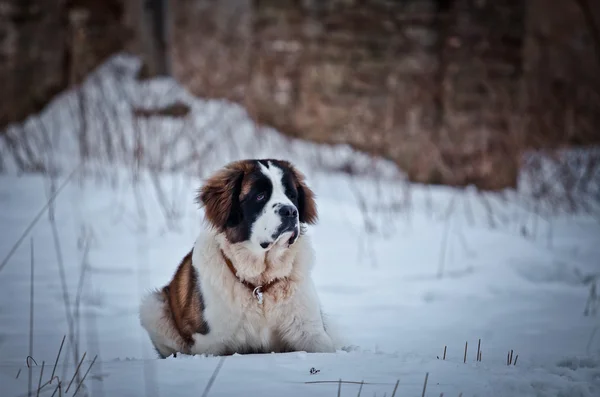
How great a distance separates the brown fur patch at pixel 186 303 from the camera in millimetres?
3075

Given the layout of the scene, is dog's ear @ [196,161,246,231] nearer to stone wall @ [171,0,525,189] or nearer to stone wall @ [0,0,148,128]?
stone wall @ [171,0,525,189]

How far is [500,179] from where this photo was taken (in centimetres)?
827

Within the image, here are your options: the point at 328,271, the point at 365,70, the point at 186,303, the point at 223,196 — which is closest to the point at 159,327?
the point at 186,303

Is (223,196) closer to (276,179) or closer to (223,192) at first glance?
(223,192)

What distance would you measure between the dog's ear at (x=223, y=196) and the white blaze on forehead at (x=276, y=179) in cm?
14

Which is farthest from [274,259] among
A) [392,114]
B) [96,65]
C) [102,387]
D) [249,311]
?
[96,65]

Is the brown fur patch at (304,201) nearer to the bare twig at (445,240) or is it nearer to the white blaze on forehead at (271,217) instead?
the white blaze on forehead at (271,217)

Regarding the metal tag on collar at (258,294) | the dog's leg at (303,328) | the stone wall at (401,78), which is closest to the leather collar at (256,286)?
the metal tag on collar at (258,294)

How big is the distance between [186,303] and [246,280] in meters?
0.35

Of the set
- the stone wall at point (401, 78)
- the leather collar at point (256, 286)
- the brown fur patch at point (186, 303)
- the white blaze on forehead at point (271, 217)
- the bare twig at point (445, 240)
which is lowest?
the bare twig at point (445, 240)

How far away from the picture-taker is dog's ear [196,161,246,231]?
10.6 feet

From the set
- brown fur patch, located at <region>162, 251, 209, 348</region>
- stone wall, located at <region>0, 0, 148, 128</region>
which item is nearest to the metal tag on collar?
brown fur patch, located at <region>162, 251, 209, 348</region>

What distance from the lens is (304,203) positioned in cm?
349

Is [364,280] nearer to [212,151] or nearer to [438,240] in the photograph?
[438,240]
